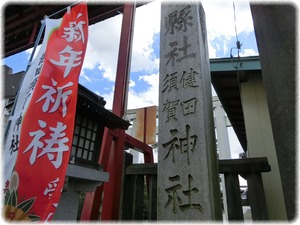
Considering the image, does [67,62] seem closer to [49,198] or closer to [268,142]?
[49,198]

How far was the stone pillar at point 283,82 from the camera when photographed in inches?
44.0

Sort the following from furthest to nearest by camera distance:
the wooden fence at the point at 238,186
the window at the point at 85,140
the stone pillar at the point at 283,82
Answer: the window at the point at 85,140 < the wooden fence at the point at 238,186 < the stone pillar at the point at 283,82

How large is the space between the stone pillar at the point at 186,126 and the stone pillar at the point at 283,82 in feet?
5.25

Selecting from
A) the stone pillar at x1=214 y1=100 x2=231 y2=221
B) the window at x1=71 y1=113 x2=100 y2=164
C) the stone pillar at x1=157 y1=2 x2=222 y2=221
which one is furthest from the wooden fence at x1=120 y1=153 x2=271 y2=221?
the stone pillar at x1=214 y1=100 x2=231 y2=221

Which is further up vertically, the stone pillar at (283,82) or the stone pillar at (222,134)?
the stone pillar at (222,134)

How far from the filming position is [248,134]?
4488mm

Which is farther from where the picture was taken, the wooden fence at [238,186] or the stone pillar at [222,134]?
the stone pillar at [222,134]

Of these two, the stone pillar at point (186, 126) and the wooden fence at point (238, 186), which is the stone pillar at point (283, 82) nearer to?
the stone pillar at point (186, 126)

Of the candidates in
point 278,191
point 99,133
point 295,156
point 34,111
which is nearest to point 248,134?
point 278,191

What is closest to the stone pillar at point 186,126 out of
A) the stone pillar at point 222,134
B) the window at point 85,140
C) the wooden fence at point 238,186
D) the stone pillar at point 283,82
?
the wooden fence at point 238,186

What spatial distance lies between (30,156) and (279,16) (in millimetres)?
2154

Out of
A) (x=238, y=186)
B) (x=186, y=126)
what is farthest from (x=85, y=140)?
(x=238, y=186)

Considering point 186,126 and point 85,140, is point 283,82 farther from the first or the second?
point 85,140

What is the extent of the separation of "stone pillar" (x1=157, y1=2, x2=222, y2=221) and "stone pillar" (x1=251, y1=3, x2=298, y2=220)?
5.25 ft
